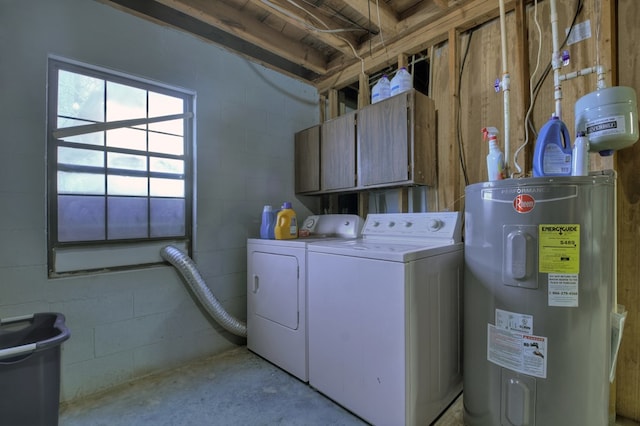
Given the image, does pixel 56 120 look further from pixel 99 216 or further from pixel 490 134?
pixel 490 134

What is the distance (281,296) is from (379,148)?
1.30 metres

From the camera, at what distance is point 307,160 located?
2.77 meters

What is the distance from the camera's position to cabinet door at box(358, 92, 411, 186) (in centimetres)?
202

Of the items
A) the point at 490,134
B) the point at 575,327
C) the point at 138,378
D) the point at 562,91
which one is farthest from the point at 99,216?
the point at 562,91

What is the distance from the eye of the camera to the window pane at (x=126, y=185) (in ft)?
6.28

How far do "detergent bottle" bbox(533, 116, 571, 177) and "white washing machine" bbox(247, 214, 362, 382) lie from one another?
127 cm

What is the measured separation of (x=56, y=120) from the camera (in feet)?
5.66

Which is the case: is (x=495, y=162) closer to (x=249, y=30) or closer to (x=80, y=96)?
(x=249, y=30)

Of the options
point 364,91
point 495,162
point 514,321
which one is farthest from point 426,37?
point 514,321

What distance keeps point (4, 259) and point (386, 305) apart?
201 cm

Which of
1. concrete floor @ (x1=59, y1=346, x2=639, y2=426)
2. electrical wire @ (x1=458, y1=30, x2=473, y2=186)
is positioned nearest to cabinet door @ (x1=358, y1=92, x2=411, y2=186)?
electrical wire @ (x1=458, y1=30, x2=473, y2=186)

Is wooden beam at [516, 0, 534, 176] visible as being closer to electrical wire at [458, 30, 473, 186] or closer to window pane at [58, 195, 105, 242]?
electrical wire at [458, 30, 473, 186]

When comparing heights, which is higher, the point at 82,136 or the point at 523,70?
the point at 523,70

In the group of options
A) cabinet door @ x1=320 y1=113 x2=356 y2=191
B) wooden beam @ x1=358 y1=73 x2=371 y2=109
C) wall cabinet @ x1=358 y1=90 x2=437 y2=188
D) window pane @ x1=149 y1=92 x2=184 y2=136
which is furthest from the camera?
wooden beam @ x1=358 y1=73 x2=371 y2=109
